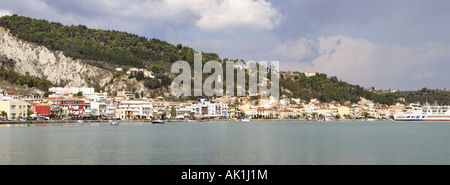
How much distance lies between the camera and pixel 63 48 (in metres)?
137

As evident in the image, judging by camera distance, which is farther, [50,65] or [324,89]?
[324,89]

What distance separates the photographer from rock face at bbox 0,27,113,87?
421 feet

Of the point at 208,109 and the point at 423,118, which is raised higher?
the point at 208,109

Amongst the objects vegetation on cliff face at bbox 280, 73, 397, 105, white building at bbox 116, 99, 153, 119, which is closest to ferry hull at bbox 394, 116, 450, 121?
vegetation on cliff face at bbox 280, 73, 397, 105

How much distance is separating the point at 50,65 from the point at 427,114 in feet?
332

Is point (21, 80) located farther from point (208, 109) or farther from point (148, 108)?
point (208, 109)

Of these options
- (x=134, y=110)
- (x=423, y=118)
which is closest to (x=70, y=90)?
(x=134, y=110)

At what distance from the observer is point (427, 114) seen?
12000 centimetres

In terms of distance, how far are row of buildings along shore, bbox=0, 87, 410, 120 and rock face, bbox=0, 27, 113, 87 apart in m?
13.1

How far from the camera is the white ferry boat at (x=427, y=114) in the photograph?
384 ft

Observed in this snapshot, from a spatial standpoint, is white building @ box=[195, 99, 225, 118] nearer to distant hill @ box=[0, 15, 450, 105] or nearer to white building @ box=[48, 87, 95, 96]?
distant hill @ box=[0, 15, 450, 105]

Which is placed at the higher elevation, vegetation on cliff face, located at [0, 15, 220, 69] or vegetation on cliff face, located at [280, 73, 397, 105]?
vegetation on cliff face, located at [0, 15, 220, 69]
